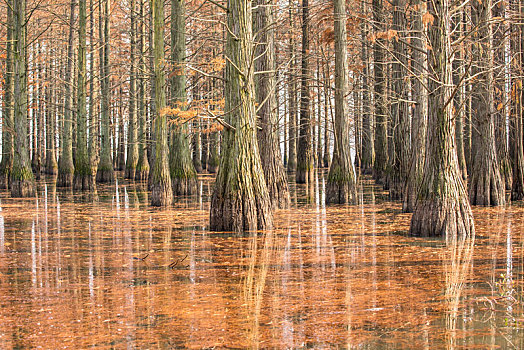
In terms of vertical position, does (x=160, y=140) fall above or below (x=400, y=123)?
below

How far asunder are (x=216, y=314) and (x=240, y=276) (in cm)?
159

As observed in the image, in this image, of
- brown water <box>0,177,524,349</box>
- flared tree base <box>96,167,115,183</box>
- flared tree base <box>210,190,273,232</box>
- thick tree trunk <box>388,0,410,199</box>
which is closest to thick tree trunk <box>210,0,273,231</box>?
flared tree base <box>210,190,273,232</box>

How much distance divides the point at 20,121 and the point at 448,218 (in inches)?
576

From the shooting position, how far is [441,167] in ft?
30.3

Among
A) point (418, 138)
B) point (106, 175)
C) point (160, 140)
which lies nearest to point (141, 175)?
point (106, 175)

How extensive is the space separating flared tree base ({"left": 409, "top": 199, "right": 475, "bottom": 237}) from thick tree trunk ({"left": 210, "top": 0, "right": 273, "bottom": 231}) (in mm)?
2746

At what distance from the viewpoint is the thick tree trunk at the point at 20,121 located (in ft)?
59.6

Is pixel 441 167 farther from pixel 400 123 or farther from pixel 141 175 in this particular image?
pixel 141 175

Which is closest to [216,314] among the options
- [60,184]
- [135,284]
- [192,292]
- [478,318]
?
[192,292]

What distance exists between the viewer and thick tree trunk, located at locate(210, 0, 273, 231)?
993 cm

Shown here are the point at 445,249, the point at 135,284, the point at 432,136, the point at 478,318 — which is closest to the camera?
the point at 478,318

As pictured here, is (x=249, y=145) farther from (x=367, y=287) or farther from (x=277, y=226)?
(x=367, y=287)

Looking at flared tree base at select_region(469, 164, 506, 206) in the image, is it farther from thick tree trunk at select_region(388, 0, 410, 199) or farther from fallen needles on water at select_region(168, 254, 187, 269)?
fallen needles on water at select_region(168, 254, 187, 269)

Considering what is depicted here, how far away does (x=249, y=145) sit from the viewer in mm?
10070
